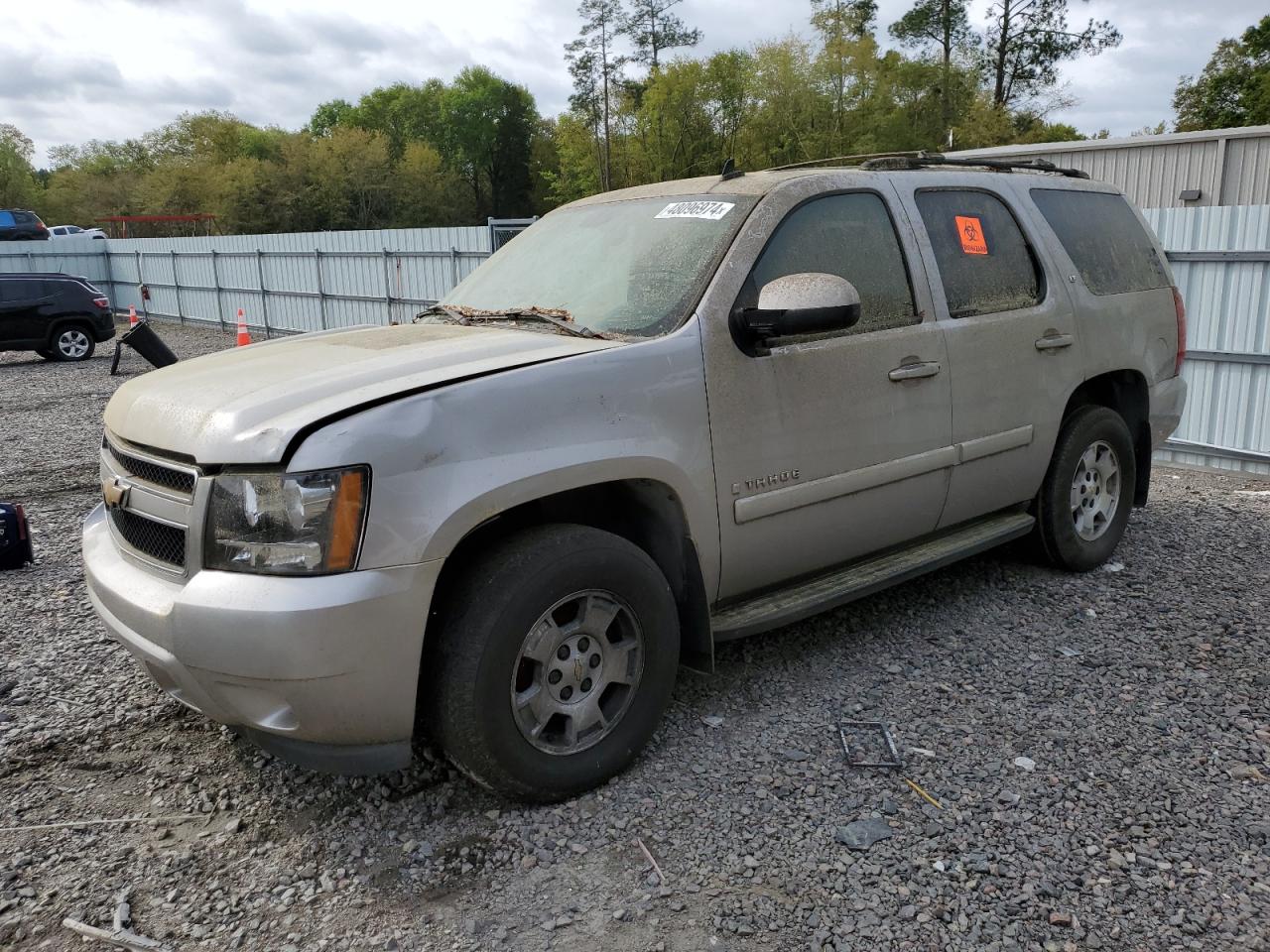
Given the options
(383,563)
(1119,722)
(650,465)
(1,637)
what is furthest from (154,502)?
(1119,722)

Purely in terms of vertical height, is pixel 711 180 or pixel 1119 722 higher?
pixel 711 180

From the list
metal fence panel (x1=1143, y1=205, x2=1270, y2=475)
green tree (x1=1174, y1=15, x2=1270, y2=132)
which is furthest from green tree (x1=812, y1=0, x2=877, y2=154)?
metal fence panel (x1=1143, y1=205, x2=1270, y2=475)

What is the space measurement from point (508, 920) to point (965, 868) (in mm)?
1233

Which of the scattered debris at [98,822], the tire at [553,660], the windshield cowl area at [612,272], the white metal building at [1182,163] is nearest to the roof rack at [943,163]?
the windshield cowl area at [612,272]

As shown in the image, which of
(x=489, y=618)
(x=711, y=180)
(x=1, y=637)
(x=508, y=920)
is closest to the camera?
(x=508, y=920)

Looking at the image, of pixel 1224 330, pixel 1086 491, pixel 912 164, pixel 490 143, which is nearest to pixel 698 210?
pixel 912 164

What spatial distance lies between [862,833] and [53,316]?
18043mm

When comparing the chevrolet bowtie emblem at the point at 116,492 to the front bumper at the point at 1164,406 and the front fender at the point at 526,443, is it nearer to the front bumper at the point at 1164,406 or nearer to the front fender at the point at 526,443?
the front fender at the point at 526,443

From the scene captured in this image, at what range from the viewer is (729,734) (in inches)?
140

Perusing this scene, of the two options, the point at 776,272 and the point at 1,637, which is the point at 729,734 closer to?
the point at 776,272

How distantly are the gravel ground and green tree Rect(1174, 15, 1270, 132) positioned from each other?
5541 cm

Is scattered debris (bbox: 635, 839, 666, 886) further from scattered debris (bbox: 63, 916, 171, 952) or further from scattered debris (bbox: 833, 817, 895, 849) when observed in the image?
scattered debris (bbox: 63, 916, 171, 952)

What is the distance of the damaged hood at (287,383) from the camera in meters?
2.69

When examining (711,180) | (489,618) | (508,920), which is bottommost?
(508,920)
